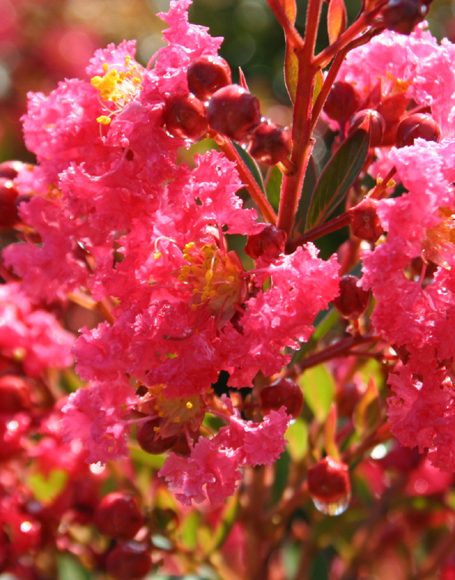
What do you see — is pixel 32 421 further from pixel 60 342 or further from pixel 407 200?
pixel 407 200

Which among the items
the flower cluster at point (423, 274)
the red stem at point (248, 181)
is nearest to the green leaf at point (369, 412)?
the flower cluster at point (423, 274)

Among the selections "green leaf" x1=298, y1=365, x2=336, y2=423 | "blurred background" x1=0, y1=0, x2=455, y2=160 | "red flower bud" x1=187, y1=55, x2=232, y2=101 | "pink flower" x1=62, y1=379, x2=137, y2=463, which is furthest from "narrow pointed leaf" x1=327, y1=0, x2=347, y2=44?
"blurred background" x1=0, y1=0, x2=455, y2=160

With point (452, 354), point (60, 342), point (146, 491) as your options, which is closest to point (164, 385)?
point (452, 354)

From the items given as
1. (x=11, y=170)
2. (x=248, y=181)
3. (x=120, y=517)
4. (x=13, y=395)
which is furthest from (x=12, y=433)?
(x=248, y=181)

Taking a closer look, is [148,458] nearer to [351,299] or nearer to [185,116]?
[351,299]

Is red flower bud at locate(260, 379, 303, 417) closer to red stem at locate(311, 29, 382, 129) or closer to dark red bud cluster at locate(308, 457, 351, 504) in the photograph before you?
dark red bud cluster at locate(308, 457, 351, 504)

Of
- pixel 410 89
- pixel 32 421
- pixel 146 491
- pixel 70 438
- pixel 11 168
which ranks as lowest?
pixel 146 491
